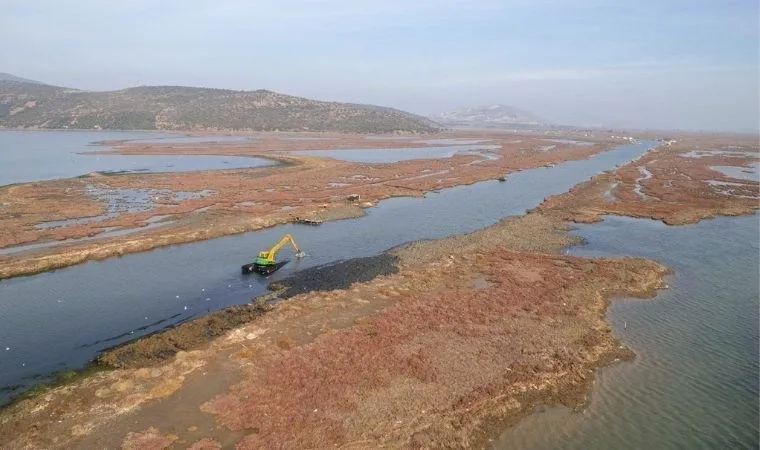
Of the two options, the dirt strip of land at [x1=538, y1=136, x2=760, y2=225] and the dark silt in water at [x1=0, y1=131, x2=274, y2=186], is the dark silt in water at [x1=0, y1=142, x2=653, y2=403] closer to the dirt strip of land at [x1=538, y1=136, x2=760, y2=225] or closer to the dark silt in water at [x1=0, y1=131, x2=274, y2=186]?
the dirt strip of land at [x1=538, y1=136, x2=760, y2=225]

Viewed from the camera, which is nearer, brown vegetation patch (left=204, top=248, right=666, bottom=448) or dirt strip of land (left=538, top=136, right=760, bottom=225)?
brown vegetation patch (left=204, top=248, right=666, bottom=448)

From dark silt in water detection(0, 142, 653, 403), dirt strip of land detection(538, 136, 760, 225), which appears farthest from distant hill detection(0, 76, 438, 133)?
dark silt in water detection(0, 142, 653, 403)

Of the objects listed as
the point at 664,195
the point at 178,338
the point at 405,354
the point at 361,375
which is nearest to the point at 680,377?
the point at 405,354

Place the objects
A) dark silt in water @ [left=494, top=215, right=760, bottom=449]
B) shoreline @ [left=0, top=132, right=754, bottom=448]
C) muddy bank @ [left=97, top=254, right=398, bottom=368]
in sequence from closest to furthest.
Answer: dark silt in water @ [left=494, top=215, right=760, bottom=449]
shoreline @ [left=0, top=132, right=754, bottom=448]
muddy bank @ [left=97, top=254, right=398, bottom=368]

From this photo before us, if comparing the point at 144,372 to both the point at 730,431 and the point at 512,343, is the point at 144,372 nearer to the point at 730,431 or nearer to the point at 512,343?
the point at 512,343

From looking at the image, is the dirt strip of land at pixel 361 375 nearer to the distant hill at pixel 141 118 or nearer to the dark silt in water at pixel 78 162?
the dark silt in water at pixel 78 162

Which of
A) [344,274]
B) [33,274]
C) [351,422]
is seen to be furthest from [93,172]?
[351,422]
